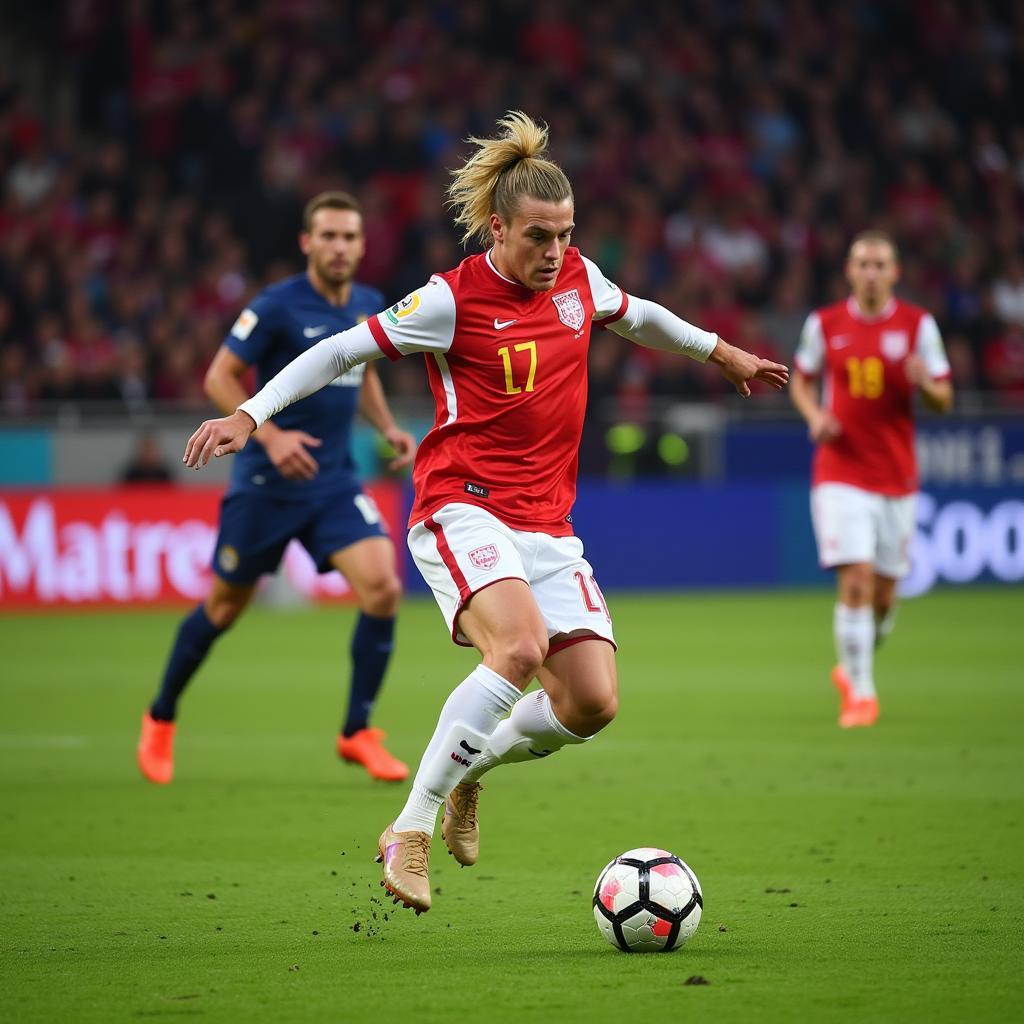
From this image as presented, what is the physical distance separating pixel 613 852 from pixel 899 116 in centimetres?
2065

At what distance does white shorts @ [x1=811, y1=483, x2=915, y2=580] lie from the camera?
10.5 meters

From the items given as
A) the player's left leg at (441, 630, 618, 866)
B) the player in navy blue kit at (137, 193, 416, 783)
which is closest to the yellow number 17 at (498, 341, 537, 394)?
the player's left leg at (441, 630, 618, 866)

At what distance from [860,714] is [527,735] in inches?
183

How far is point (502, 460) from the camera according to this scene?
5855 millimetres

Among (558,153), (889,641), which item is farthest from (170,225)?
(889,641)

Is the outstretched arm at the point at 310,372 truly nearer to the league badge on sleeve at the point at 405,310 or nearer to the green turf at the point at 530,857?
the league badge on sleeve at the point at 405,310

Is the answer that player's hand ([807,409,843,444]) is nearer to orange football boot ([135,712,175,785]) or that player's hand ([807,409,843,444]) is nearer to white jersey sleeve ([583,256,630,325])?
orange football boot ([135,712,175,785])

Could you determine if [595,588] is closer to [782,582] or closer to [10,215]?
[782,582]

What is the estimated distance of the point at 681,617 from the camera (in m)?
17.3

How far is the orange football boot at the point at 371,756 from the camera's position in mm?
8430

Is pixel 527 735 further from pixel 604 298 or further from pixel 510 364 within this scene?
pixel 604 298

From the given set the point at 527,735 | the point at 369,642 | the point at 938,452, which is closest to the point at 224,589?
the point at 369,642

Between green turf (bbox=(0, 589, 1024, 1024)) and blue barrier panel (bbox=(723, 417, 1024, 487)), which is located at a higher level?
blue barrier panel (bbox=(723, 417, 1024, 487))

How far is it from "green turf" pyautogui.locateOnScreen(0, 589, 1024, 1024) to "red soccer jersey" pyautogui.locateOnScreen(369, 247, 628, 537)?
4.36 ft
